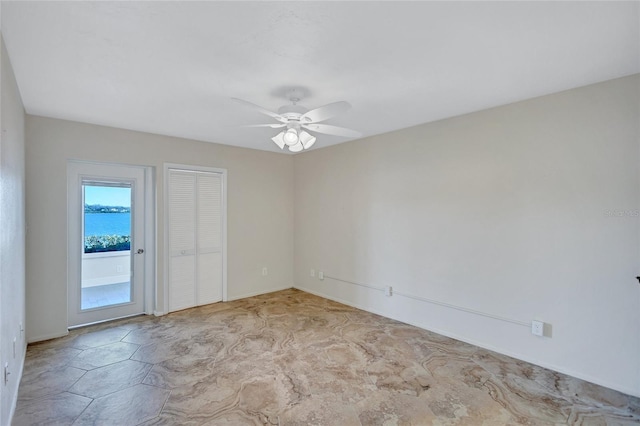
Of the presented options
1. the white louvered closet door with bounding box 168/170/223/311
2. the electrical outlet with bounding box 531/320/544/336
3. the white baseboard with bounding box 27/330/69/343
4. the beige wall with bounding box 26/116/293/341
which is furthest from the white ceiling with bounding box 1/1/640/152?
the white baseboard with bounding box 27/330/69/343

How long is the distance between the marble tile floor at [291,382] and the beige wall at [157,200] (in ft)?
2.38

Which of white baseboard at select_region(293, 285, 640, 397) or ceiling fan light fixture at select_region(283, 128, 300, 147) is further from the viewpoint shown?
ceiling fan light fixture at select_region(283, 128, 300, 147)

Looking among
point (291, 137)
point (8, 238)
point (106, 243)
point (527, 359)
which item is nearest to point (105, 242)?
point (106, 243)

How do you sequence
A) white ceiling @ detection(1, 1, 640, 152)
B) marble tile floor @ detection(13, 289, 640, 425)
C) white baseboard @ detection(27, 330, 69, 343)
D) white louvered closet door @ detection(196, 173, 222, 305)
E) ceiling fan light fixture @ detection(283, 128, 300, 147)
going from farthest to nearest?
white louvered closet door @ detection(196, 173, 222, 305), white baseboard @ detection(27, 330, 69, 343), ceiling fan light fixture @ detection(283, 128, 300, 147), marble tile floor @ detection(13, 289, 640, 425), white ceiling @ detection(1, 1, 640, 152)

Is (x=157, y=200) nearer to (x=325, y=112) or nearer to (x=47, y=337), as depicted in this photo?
(x=47, y=337)

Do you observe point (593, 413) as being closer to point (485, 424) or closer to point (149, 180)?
point (485, 424)

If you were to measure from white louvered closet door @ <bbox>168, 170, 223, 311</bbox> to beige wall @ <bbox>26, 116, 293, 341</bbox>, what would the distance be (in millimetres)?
165

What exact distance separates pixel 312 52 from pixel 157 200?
3.21 m

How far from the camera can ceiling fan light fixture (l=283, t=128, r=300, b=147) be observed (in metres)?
2.60

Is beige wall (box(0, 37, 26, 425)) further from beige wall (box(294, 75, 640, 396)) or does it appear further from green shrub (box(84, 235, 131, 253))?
beige wall (box(294, 75, 640, 396))

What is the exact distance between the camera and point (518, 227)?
3.00 metres

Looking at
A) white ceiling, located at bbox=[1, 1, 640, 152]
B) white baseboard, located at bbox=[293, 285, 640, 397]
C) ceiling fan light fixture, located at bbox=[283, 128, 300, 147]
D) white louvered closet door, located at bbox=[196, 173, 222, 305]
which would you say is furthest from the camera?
white louvered closet door, located at bbox=[196, 173, 222, 305]

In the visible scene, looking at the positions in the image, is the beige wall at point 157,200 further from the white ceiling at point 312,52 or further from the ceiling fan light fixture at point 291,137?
the ceiling fan light fixture at point 291,137

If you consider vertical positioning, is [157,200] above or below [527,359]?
above
